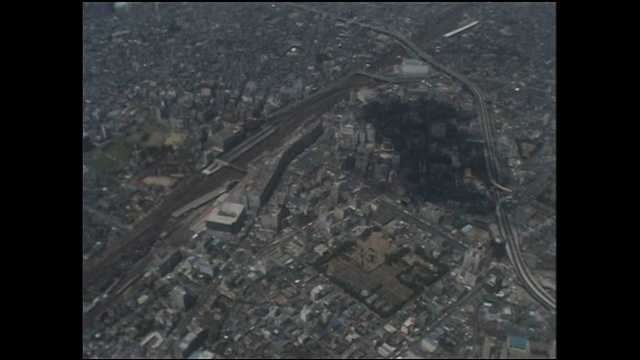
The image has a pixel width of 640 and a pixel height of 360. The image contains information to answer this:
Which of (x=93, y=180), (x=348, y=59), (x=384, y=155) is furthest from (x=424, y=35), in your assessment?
(x=93, y=180)

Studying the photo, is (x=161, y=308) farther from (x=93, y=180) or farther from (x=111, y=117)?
(x=111, y=117)

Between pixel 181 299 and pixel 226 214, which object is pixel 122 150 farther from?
pixel 181 299

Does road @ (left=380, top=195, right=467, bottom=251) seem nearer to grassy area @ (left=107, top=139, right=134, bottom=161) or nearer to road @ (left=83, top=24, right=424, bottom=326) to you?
road @ (left=83, top=24, right=424, bottom=326)

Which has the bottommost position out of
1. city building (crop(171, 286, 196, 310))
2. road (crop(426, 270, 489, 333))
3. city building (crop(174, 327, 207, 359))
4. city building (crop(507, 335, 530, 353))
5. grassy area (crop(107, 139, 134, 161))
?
city building (crop(507, 335, 530, 353))

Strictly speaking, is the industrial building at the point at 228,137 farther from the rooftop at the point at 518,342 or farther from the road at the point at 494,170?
the rooftop at the point at 518,342

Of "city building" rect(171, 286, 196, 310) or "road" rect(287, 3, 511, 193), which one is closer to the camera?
"city building" rect(171, 286, 196, 310)

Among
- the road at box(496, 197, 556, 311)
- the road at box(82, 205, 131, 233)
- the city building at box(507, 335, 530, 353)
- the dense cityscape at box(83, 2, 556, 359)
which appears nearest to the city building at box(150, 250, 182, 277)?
the dense cityscape at box(83, 2, 556, 359)

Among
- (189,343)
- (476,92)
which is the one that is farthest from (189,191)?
(476,92)
